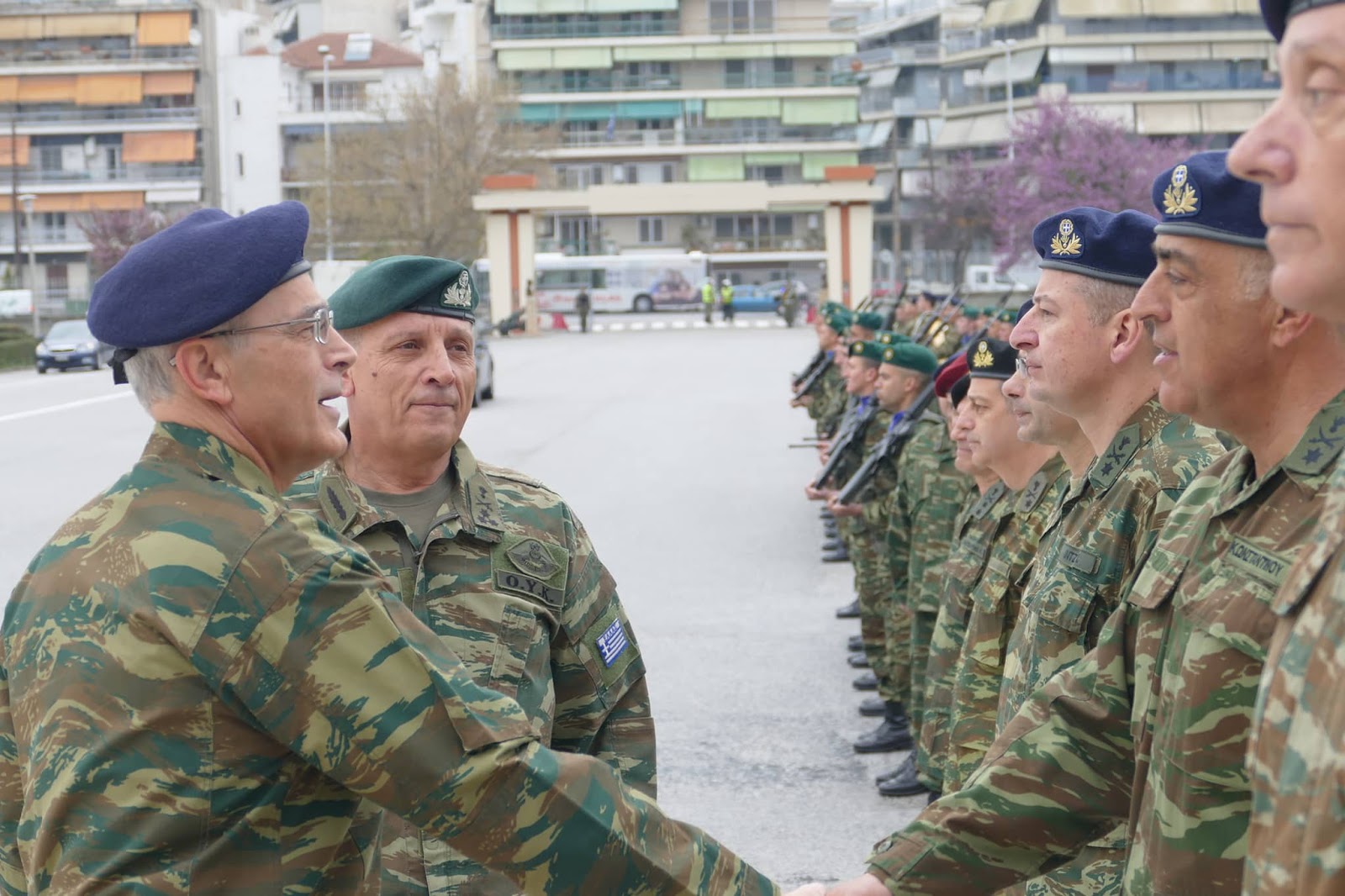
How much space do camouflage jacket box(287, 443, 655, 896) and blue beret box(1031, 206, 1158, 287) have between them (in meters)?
1.34

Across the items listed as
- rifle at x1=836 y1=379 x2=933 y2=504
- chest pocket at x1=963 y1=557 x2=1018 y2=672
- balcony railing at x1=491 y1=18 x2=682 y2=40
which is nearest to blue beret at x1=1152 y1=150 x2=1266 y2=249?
chest pocket at x1=963 y1=557 x2=1018 y2=672

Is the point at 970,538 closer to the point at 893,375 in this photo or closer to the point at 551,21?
the point at 893,375

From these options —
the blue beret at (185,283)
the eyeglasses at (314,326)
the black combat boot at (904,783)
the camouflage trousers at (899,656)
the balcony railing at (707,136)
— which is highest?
the balcony railing at (707,136)

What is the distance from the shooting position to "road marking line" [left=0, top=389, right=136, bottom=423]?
23.0 m

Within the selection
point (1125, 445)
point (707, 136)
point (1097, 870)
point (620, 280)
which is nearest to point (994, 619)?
point (1125, 445)

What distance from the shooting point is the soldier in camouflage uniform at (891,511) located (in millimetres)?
8055

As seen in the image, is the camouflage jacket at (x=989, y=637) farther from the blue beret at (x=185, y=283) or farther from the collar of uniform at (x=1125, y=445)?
the blue beret at (x=185, y=283)

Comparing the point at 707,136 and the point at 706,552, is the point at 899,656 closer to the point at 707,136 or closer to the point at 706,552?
the point at 706,552

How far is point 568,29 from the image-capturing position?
81.2 m

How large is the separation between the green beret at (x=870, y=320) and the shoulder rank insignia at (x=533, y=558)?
8733mm

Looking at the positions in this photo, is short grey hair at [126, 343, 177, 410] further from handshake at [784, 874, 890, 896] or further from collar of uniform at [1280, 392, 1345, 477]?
collar of uniform at [1280, 392, 1345, 477]

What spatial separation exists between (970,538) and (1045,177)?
54.8 meters

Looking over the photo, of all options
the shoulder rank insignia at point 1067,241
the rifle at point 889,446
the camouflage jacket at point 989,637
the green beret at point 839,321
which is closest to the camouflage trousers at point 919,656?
the rifle at point 889,446

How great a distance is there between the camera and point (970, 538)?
17.0 ft
